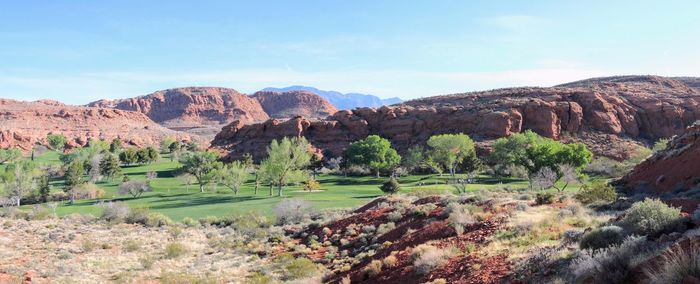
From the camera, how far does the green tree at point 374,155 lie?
3008 inches

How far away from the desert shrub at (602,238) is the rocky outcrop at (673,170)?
52.1 feet

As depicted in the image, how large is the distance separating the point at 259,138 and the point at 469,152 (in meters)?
55.1

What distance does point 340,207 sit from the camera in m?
41.6

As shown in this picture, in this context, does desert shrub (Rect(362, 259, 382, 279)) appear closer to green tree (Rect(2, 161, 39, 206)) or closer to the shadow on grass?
the shadow on grass

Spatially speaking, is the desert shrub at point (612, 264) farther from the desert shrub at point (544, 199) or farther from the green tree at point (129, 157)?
the green tree at point (129, 157)

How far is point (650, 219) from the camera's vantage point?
11.4 metres

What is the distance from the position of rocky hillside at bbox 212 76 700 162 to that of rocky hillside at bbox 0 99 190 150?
4964cm

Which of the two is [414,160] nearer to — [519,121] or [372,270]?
[519,121]

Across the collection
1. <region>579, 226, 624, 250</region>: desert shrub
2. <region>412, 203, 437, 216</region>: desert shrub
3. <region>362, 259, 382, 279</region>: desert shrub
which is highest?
<region>579, 226, 624, 250</region>: desert shrub

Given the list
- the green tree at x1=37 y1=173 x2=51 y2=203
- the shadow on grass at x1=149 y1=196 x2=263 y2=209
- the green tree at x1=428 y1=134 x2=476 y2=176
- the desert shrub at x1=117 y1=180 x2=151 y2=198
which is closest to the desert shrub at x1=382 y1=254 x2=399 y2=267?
the shadow on grass at x1=149 y1=196 x2=263 y2=209

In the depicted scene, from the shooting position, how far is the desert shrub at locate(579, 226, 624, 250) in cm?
1105

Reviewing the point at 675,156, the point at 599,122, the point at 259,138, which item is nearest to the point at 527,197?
the point at 675,156

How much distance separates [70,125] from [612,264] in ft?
574

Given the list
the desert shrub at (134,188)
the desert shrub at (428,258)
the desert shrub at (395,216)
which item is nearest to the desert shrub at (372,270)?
the desert shrub at (428,258)
